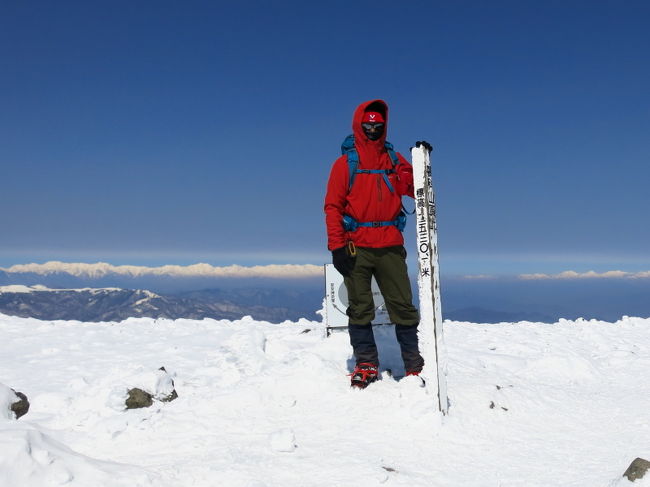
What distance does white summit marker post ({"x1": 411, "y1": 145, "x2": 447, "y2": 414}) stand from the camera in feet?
16.3

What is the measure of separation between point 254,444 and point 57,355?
580 centimetres

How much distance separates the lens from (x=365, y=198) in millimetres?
5645

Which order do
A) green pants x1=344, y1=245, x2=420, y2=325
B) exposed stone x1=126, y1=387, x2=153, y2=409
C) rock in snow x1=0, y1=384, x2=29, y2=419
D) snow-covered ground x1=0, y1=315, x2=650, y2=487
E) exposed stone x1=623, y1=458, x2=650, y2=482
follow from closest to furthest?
exposed stone x1=623, y1=458, x2=650, y2=482
snow-covered ground x1=0, y1=315, x2=650, y2=487
rock in snow x1=0, y1=384, x2=29, y2=419
exposed stone x1=126, y1=387, x2=153, y2=409
green pants x1=344, y1=245, x2=420, y2=325

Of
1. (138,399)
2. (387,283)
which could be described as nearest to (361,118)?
(387,283)

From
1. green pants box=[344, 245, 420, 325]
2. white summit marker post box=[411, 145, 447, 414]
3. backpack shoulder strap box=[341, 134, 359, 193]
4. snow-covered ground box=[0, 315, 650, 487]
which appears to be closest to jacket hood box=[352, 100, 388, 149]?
backpack shoulder strap box=[341, 134, 359, 193]

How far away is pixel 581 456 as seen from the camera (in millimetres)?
4500

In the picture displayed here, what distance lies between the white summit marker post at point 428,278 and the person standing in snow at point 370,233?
0.63 meters

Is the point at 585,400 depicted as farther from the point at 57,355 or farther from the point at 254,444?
the point at 57,355

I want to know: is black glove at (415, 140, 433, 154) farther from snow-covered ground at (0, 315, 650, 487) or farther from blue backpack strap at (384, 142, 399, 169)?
snow-covered ground at (0, 315, 650, 487)

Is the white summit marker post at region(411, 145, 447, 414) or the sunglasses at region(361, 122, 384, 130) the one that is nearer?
the white summit marker post at region(411, 145, 447, 414)

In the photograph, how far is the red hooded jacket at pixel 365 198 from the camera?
5648 mm

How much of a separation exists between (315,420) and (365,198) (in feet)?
8.59

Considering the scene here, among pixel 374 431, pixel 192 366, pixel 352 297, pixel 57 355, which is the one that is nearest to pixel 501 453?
pixel 374 431

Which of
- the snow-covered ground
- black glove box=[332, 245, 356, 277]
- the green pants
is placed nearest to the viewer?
the snow-covered ground
